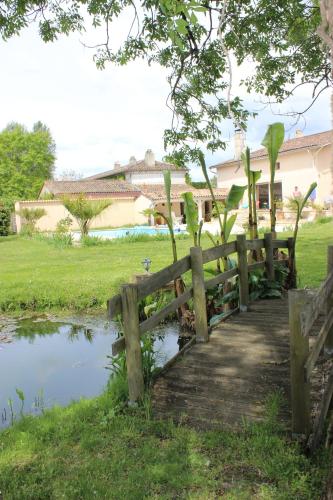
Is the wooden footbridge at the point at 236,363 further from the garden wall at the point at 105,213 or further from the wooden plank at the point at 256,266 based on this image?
the garden wall at the point at 105,213

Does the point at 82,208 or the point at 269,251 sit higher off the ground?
the point at 82,208

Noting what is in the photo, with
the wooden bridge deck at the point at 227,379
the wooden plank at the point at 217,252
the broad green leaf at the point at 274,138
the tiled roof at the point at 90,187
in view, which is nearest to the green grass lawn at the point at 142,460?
the wooden bridge deck at the point at 227,379

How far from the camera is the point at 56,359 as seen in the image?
7.16 m

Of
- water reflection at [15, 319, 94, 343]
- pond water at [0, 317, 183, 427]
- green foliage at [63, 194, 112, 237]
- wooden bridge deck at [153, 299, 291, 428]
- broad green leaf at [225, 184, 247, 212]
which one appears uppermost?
green foliage at [63, 194, 112, 237]

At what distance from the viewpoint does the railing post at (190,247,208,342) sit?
500 cm

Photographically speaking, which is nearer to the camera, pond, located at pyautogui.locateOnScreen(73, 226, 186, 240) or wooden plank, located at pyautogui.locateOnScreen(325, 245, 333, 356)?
wooden plank, located at pyautogui.locateOnScreen(325, 245, 333, 356)

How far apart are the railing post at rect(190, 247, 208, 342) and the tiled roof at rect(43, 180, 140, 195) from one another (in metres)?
38.9

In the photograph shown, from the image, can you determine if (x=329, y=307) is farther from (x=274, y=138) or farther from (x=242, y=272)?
(x=274, y=138)

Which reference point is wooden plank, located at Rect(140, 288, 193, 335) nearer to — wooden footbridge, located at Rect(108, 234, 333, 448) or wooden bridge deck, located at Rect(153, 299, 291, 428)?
wooden footbridge, located at Rect(108, 234, 333, 448)

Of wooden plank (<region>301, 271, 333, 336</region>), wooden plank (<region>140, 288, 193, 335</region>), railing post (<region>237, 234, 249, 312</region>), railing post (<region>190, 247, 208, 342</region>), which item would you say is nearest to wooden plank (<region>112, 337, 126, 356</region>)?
wooden plank (<region>140, 288, 193, 335</region>)

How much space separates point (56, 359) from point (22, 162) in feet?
185

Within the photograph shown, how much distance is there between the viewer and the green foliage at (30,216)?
98.7 feet

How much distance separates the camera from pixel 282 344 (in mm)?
4734

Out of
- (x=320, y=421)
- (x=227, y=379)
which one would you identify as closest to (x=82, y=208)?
(x=227, y=379)
